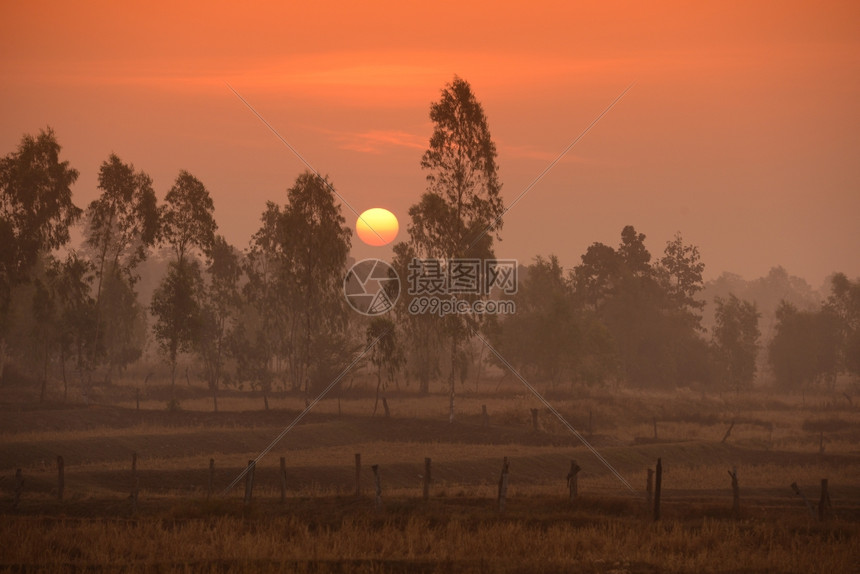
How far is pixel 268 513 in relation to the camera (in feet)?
93.9

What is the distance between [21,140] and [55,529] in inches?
1894

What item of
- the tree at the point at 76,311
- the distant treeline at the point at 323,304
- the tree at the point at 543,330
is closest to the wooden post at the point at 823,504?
the distant treeline at the point at 323,304

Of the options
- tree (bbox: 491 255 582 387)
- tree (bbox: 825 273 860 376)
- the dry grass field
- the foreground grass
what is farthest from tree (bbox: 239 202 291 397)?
tree (bbox: 825 273 860 376)

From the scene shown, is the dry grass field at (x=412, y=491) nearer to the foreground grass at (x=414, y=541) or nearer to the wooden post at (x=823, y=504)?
the foreground grass at (x=414, y=541)

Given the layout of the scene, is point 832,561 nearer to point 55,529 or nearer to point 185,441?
point 55,529

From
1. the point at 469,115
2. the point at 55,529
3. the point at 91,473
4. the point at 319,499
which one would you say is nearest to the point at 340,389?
the point at 469,115

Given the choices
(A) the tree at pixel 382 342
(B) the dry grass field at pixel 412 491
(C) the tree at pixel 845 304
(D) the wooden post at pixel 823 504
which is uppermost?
(C) the tree at pixel 845 304

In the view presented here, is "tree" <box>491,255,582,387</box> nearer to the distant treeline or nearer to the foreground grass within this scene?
the distant treeline

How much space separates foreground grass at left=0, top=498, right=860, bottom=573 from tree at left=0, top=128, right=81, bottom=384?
43541 millimetres

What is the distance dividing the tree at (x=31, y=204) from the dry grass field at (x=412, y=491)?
1057 cm

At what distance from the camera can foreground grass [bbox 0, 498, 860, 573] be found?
2173 cm

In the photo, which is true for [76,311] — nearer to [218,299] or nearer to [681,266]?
[218,299]

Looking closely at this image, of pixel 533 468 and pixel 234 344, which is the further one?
pixel 234 344

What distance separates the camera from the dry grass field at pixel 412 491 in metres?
22.8
